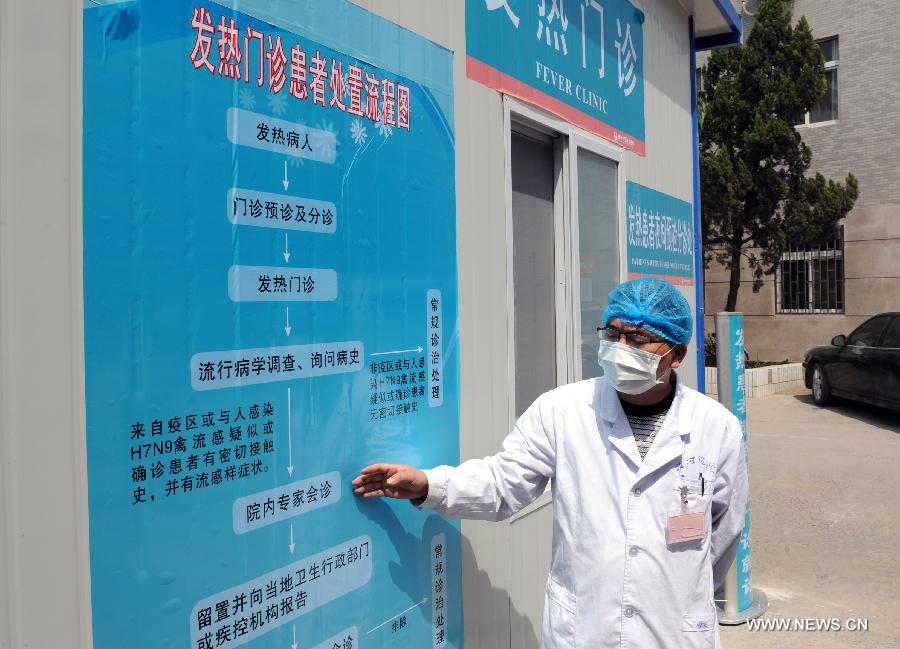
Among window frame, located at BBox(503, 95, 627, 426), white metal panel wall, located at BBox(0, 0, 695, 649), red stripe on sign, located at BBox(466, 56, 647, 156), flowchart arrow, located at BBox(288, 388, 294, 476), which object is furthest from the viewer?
window frame, located at BBox(503, 95, 627, 426)

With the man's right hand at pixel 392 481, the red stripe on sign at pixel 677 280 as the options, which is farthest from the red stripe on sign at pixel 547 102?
the man's right hand at pixel 392 481

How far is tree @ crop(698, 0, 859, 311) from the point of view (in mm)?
14844

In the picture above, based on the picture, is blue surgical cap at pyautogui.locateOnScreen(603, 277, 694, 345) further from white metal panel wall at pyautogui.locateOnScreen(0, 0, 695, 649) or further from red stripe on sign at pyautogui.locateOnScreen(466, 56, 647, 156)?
white metal panel wall at pyautogui.locateOnScreen(0, 0, 695, 649)

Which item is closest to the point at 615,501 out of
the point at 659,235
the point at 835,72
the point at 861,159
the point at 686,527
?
the point at 686,527

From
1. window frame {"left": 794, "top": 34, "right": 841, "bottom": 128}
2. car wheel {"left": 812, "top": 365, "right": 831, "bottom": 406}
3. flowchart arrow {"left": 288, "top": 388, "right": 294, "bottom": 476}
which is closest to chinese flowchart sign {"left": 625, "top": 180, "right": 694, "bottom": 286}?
flowchart arrow {"left": 288, "top": 388, "right": 294, "bottom": 476}

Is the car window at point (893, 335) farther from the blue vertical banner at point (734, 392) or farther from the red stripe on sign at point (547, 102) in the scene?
the red stripe on sign at point (547, 102)

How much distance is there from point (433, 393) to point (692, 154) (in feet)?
13.1

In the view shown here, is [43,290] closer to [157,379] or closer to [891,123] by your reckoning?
[157,379]

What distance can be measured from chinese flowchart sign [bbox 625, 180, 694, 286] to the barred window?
12249mm

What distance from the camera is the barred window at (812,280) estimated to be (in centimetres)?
1652

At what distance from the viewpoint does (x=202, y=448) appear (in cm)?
193

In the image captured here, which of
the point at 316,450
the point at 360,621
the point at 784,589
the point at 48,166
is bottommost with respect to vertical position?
the point at 784,589

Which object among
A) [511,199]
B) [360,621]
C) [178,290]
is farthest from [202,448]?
[511,199]

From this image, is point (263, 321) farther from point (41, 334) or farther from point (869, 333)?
point (869, 333)
